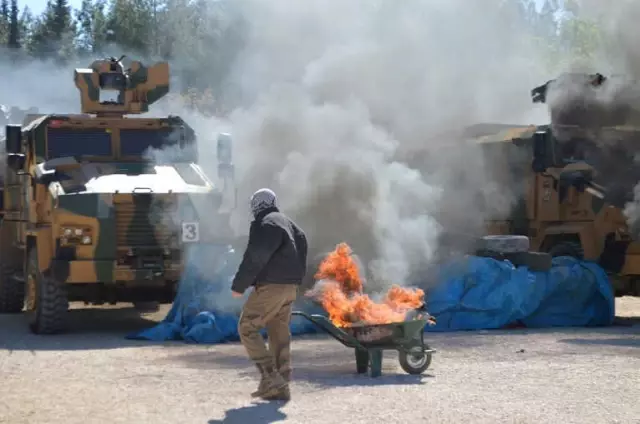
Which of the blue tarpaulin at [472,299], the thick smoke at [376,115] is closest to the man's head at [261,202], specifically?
the blue tarpaulin at [472,299]

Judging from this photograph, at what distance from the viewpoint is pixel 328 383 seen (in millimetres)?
9422

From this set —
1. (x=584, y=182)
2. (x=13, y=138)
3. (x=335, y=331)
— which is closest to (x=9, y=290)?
(x=13, y=138)

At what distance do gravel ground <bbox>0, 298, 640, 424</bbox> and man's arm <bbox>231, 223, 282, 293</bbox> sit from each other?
878 mm

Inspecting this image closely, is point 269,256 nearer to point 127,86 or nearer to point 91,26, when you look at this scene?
point 127,86

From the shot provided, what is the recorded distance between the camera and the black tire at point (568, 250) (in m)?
15.7

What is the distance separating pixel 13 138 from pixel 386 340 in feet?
20.6

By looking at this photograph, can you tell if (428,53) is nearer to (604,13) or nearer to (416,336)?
(604,13)

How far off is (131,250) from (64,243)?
727mm

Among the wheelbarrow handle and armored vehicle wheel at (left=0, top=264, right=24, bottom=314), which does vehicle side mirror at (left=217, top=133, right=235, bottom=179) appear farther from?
the wheelbarrow handle

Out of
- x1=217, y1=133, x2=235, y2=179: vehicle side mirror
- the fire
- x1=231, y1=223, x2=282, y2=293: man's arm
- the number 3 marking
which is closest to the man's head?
x1=231, y1=223, x2=282, y2=293: man's arm

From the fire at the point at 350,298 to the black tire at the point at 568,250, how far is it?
18.9ft

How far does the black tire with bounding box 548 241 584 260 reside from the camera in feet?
51.5

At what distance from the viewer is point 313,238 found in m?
14.6

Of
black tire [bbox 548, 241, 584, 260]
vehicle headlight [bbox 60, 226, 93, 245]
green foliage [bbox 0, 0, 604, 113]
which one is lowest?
black tire [bbox 548, 241, 584, 260]
